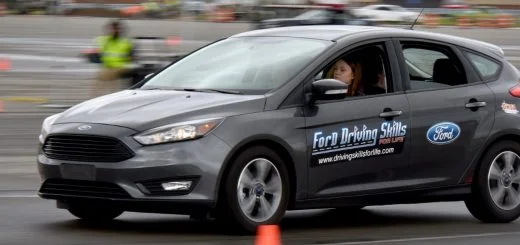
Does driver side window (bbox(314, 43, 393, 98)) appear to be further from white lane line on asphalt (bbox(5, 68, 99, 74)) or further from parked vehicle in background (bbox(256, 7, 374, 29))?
parked vehicle in background (bbox(256, 7, 374, 29))

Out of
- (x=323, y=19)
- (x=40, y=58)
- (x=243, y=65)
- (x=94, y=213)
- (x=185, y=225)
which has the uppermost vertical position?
(x=243, y=65)

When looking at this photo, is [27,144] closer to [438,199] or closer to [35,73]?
[438,199]

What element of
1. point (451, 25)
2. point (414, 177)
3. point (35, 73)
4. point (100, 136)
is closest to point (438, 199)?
point (414, 177)

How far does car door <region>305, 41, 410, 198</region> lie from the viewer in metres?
9.08

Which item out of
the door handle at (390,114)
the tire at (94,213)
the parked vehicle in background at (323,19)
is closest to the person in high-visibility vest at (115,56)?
the tire at (94,213)

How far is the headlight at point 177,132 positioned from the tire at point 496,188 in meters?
2.66

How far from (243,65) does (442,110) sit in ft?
5.32

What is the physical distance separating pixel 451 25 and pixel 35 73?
1173 inches

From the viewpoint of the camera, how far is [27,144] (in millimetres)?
16312

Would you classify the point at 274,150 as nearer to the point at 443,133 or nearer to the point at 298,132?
the point at 298,132

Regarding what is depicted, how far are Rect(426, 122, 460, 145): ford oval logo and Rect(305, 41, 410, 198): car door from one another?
25 cm

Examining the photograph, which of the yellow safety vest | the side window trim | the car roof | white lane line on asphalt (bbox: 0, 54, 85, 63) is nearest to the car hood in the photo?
the car roof

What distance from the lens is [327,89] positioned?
9023mm

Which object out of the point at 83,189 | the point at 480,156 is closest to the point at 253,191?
the point at 83,189
